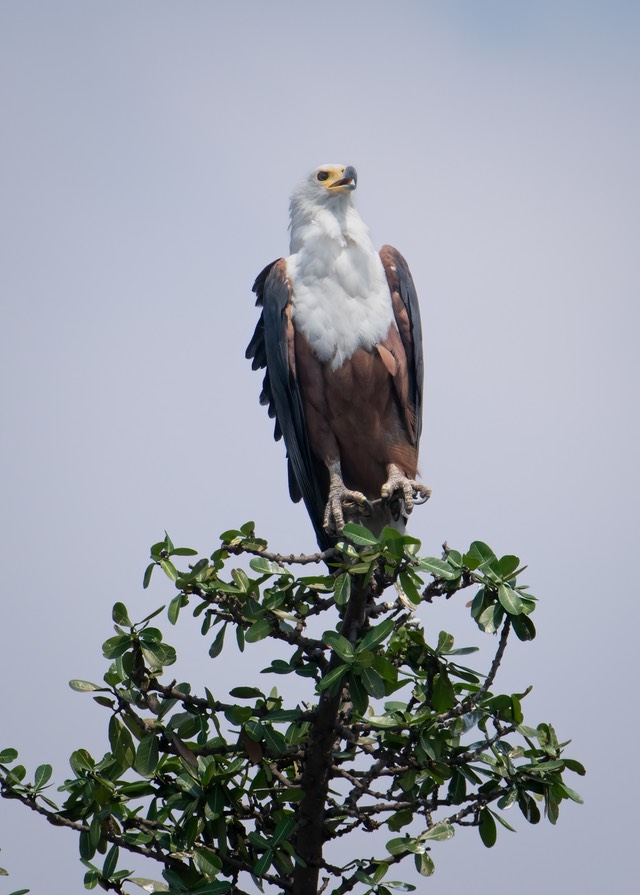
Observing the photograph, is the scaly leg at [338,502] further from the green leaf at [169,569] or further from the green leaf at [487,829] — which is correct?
the green leaf at [487,829]

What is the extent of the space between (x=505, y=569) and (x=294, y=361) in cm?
225

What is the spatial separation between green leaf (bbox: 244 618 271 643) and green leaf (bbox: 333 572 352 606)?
34 cm

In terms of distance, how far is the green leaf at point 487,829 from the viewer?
3627 mm

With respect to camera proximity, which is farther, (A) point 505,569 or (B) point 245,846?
(B) point 245,846

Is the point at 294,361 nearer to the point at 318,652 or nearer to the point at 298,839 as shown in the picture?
the point at 318,652

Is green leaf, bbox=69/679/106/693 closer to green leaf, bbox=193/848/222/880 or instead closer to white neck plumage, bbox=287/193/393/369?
green leaf, bbox=193/848/222/880

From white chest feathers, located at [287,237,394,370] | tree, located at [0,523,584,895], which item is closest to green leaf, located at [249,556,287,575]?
tree, located at [0,523,584,895]

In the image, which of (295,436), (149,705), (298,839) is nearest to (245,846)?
(298,839)

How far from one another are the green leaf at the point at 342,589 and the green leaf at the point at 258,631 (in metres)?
0.34

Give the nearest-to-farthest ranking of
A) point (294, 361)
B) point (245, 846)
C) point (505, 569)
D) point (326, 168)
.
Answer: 1. point (505, 569)
2. point (245, 846)
3. point (294, 361)
4. point (326, 168)

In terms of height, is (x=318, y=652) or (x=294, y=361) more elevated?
(x=294, y=361)

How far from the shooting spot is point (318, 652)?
3.88 m

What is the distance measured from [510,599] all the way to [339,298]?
247 cm

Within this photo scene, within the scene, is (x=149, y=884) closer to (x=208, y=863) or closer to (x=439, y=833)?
(x=208, y=863)
